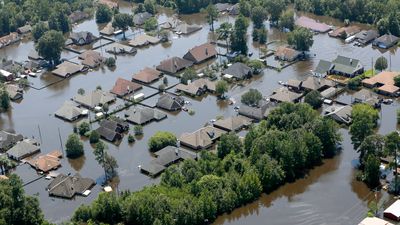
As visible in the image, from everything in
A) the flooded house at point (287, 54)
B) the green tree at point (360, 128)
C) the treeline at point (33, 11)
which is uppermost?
the green tree at point (360, 128)

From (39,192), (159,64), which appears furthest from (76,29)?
(39,192)

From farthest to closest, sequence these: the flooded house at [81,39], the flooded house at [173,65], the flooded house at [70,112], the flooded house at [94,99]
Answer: the flooded house at [81,39] < the flooded house at [173,65] < the flooded house at [94,99] < the flooded house at [70,112]

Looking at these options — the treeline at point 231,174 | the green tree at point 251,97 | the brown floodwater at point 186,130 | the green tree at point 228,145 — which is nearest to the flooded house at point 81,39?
the brown floodwater at point 186,130

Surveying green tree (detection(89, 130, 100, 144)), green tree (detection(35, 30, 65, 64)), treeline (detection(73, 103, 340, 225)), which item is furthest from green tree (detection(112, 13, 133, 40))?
treeline (detection(73, 103, 340, 225))

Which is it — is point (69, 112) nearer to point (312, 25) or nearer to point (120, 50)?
point (120, 50)

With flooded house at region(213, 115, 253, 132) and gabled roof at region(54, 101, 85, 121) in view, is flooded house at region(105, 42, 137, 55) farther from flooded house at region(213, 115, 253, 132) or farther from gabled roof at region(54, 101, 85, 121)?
flooded house at region(213, 115, 253, 132)

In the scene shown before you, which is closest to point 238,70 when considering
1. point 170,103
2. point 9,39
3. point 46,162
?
point 170,103

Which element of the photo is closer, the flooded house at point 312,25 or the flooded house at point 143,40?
the flooded house at point 143,40

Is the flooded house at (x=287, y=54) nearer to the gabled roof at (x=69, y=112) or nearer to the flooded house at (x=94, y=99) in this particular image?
the flooded house at (x=94, y=99)
